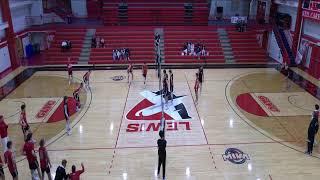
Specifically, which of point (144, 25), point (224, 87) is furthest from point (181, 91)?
point (144, 25)

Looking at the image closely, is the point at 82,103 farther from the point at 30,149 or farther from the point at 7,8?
the point at 7,8

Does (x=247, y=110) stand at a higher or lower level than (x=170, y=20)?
lower

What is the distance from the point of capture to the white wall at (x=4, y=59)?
21062 millimetres

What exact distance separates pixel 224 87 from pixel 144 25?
39.7 feet

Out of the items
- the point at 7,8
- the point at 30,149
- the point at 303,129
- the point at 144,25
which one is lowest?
the point at 303,129

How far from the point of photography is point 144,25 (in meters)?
27.5

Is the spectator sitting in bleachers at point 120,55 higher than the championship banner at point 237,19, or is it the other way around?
the championship banner at point 237,19

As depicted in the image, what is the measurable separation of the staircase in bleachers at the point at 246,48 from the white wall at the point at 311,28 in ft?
11.8

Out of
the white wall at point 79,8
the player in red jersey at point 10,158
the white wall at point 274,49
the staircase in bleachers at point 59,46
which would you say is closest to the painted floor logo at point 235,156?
the player in red jersey at point 10,158

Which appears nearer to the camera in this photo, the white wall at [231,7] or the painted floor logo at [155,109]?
the painted floor logo at [155,109]

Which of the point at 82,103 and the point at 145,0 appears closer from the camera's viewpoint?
the point at 82,103

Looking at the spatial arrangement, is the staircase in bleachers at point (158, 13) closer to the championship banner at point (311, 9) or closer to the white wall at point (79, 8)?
the white wall at point (79, 8)

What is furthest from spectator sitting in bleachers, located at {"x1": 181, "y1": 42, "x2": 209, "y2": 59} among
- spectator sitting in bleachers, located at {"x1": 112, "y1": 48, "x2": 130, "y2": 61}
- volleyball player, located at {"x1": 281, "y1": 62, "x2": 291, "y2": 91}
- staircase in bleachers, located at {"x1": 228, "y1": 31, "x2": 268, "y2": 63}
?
volleyball player, located at {"x1": 281, "y1": 62, "x2": 291, "y2": 91}

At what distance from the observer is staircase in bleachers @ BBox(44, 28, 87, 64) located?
77.2 feet
